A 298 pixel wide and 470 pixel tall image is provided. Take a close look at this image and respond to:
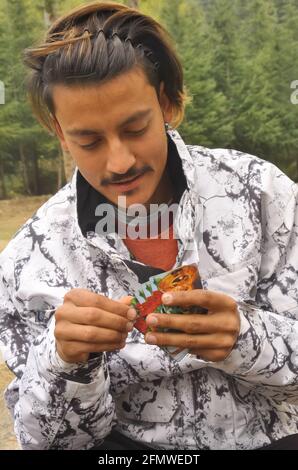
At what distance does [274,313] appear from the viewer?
1.53 meters

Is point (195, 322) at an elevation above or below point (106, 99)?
below

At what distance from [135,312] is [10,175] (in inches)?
526

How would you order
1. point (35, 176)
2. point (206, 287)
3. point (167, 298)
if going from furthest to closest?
point (35, 176) → point (206, 287) → point (167, 298)

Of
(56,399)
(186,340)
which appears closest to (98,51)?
(186,340)

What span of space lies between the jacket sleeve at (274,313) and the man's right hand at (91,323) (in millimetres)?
268

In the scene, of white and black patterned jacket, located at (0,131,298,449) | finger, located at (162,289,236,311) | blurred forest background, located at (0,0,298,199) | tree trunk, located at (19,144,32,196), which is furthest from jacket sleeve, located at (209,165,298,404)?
tree trunk, located at (19,144,32,196)

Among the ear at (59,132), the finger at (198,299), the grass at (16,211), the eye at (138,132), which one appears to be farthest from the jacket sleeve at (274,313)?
the grass at (16,211)

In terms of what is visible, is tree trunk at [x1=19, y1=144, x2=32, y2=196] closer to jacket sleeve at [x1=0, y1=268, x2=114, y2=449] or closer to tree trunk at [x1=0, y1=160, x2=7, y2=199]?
tree trunk at [x1=0, y1=160, x2=7, y2=199]

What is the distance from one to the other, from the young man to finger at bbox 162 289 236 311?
0.06 metres

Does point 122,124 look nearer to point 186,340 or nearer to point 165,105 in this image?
point 165,105

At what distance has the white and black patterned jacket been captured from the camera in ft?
4.77

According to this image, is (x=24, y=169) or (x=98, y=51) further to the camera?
(x=24, y=169)

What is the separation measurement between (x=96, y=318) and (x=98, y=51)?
0.62m
